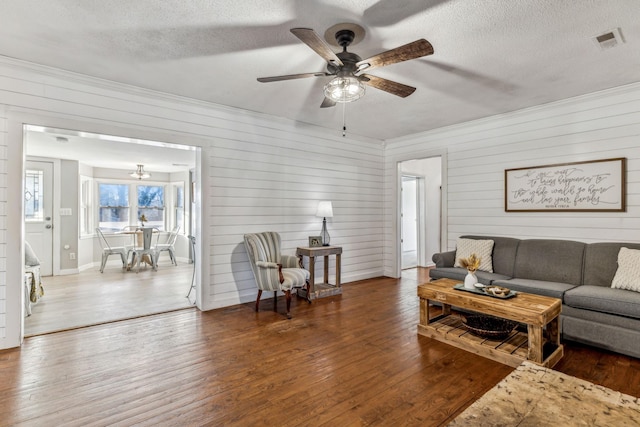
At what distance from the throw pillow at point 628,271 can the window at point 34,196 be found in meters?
9.03

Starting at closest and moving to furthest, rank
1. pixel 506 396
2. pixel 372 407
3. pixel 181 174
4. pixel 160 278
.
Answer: pixel 506 396 → pixel 372 407 → pixel 160 278 → pixel 181 174

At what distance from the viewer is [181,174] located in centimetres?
877

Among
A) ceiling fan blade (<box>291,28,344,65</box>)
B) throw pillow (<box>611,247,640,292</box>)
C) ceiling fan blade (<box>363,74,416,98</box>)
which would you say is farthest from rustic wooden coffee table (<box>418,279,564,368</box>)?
ceiling fan blade (<box>291,28,344,65</box>)

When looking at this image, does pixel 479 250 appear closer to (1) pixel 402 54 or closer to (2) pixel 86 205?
(1) pixel 402 54

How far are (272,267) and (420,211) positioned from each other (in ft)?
15.0

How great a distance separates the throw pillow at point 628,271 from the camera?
3.05 m

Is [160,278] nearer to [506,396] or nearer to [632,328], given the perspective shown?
[506,396]

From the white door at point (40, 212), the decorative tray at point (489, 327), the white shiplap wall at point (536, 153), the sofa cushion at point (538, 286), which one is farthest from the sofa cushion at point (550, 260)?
the white door at point (40, 212)

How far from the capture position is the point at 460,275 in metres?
4.05

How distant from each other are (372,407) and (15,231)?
3.56 m

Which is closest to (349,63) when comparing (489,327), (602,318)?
(489,327)

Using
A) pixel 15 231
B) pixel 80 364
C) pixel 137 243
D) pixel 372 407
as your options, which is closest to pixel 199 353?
pixel 80 364

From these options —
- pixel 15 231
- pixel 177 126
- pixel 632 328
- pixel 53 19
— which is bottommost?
pixel 632 328

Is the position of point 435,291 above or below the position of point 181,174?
below
